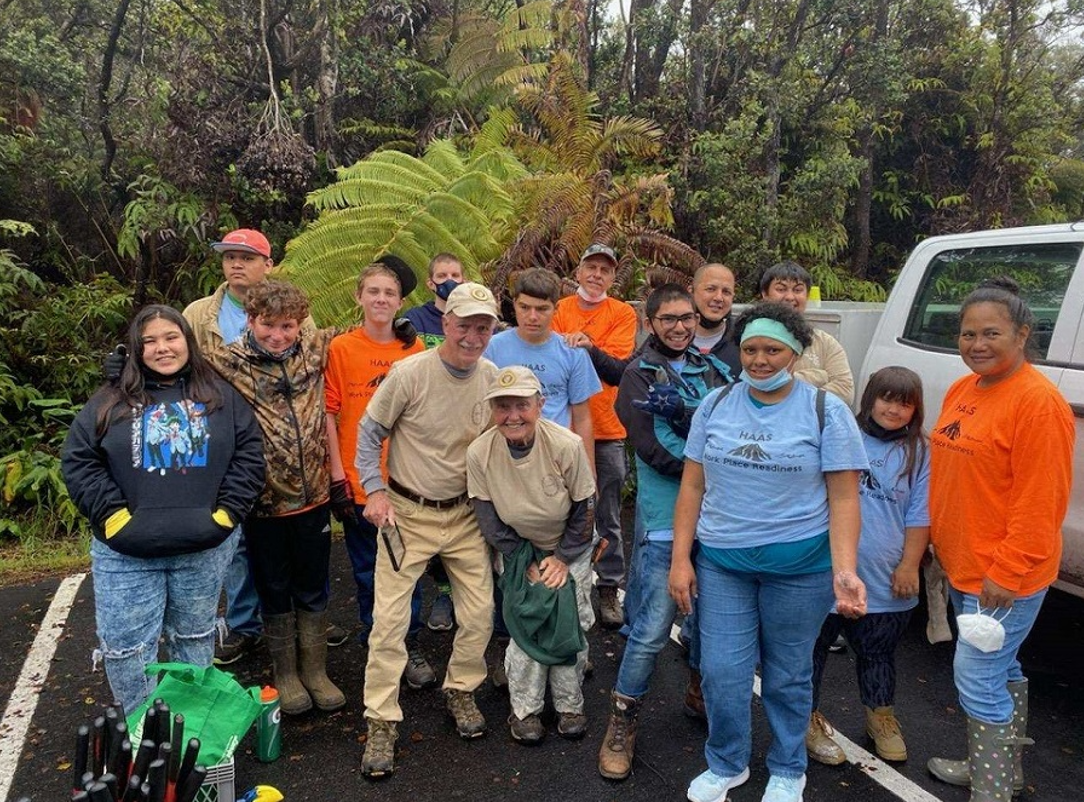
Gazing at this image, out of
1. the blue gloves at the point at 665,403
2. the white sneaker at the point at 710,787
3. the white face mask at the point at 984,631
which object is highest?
the blue gloves at the point at 665,403

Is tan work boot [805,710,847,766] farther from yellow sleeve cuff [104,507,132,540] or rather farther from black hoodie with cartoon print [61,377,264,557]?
yellow sleeve cuff [104,507,132,540]

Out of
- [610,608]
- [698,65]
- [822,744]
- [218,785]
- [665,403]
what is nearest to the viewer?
[218,785]

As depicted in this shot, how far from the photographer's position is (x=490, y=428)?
3414 millimetres

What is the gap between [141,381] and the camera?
303 cm

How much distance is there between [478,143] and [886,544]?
7.14 m

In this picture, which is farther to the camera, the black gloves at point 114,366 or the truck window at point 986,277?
the truck window at point 986,277

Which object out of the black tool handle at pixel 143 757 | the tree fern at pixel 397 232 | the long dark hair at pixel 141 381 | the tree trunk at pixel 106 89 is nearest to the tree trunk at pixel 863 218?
the tree fern at pixel 397 232

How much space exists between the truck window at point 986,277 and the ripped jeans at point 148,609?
152 inches

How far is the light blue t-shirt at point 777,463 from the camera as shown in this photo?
8.88 feet

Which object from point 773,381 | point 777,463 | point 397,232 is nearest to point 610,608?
point 777,463

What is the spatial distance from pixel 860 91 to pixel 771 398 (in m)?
9.93

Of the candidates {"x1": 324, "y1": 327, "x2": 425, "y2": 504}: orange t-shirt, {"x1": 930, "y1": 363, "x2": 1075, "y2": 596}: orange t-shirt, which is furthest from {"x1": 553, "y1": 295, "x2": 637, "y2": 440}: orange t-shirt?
{"x1": 930, "y1": 363, "x2": 1075, "y2": 596}: orange t-shirt

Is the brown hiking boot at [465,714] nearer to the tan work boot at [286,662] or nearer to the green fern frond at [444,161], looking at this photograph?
the tan work boot at [286,662]

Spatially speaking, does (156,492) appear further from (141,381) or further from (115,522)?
(141,381)
